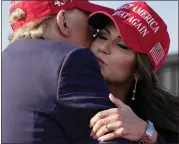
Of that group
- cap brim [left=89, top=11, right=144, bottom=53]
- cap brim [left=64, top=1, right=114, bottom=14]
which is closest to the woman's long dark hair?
cap brim [left=89, top=11, right=144, bottom=53]

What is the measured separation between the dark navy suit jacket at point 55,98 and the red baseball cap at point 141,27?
2.02 feet

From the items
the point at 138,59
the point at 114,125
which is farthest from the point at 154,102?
the point at 114,125

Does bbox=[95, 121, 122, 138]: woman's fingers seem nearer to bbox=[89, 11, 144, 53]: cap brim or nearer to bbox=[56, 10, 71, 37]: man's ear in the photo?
bbox=[56, 10, 71, 37]: man's ear

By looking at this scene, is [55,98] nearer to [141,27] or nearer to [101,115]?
[101,115]

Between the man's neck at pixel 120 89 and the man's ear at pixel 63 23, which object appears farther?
the man's neck at pixel 120 89

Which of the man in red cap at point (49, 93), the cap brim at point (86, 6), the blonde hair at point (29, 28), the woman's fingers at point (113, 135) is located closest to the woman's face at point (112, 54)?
the cap brim at point (86, 6)

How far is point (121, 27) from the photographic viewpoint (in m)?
2.31

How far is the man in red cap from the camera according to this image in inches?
64.9

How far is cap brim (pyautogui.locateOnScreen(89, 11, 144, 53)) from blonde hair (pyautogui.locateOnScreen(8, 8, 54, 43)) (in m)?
0.34

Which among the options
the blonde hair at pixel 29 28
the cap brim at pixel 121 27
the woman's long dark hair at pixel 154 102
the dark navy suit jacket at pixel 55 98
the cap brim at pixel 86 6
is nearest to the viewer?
the dark navy suit jacket at pixel 55 98

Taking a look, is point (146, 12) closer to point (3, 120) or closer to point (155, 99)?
point (155, 99)

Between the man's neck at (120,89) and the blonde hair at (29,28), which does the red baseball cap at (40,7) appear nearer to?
the blonde hair at (29,28)

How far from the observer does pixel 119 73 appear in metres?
2.40

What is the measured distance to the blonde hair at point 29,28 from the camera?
1914 mm
